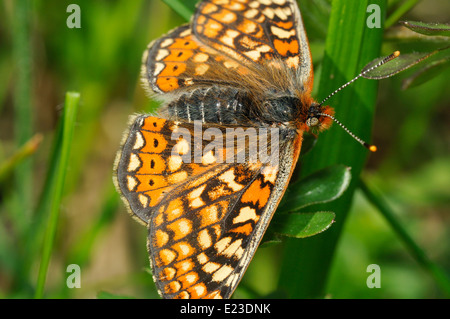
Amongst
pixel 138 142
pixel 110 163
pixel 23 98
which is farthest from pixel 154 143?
pixel 110 163

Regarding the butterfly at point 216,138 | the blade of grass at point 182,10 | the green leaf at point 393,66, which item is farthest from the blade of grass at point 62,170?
the green leaf at point 393,66

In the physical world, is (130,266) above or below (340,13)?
below

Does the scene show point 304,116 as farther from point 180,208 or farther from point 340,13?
point 180,208

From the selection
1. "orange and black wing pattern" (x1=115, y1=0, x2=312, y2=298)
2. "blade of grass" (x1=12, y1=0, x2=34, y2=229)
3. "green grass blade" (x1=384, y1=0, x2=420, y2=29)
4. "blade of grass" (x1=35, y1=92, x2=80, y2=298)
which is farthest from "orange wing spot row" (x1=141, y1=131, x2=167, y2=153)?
"blade of grass" (x1=12, y1=0, x2=34, y2=229)

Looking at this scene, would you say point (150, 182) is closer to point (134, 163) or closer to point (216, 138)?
point (134, 163)

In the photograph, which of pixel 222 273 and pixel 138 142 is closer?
pixel 222 273

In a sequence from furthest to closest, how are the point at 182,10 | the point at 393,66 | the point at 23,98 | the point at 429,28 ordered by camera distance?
1. the point at 23,98
2. the point at 182,10
3. the point at 393,66
4. the point at 429,28
